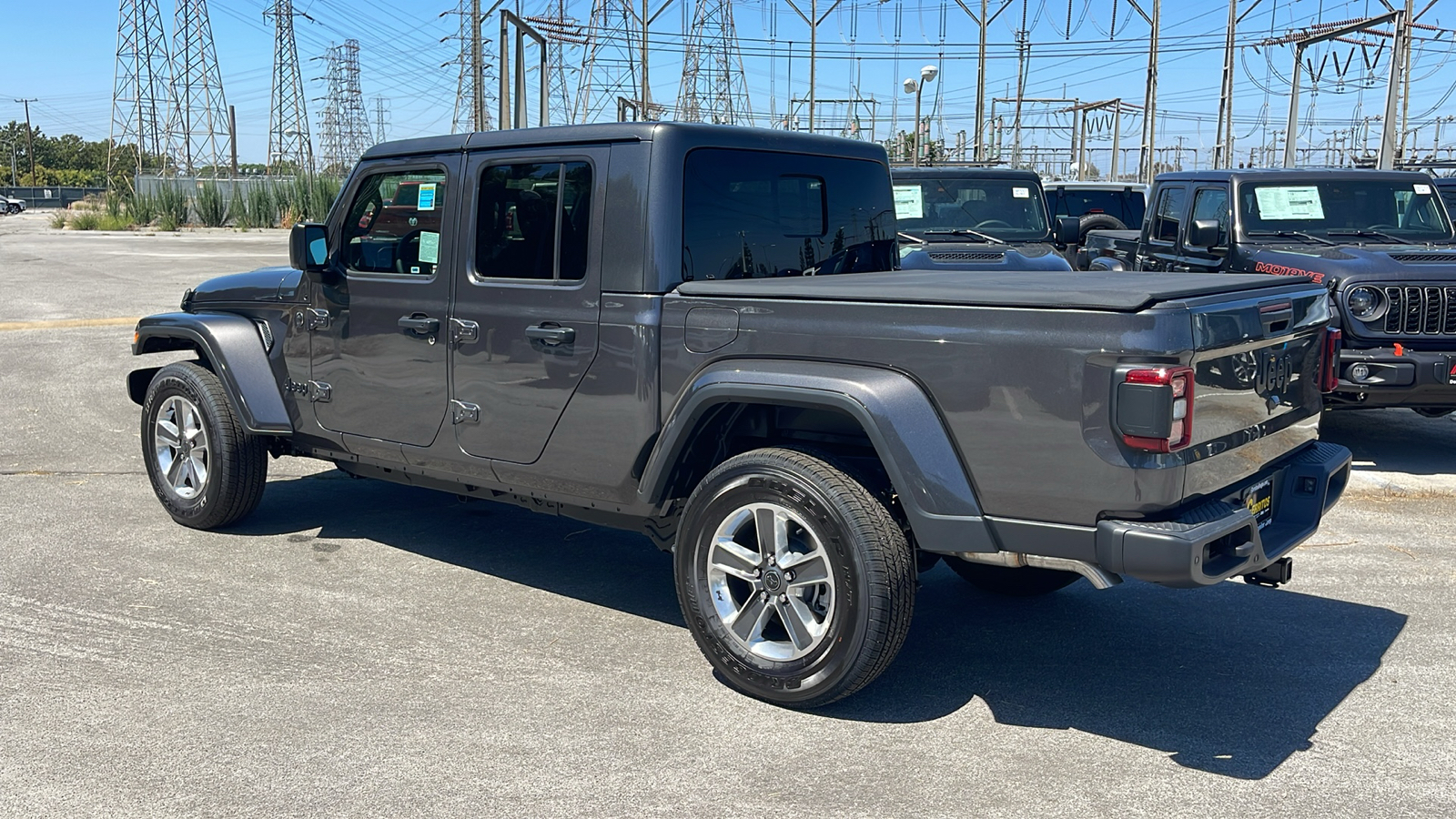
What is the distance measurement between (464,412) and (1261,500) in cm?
297

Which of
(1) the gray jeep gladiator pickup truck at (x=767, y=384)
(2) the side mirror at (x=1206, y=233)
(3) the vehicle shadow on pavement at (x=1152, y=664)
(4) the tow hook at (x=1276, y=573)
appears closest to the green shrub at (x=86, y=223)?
(1) the gray jeep gladiator pickup truck at (x=767, y=384)

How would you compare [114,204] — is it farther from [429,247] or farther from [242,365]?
[429,247]

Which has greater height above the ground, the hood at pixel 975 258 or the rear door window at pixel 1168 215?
the rear door window at pixel 1168 215

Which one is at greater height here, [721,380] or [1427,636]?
[721,380]

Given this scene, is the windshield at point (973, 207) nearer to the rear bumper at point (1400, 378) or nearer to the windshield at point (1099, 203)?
the rear bumper at point (1400, 378)

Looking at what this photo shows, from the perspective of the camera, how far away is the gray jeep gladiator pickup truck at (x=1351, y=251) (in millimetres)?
7965

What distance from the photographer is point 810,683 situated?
416cm

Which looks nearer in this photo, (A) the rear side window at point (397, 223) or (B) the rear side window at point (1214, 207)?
(A) the rear side window at point (397, 223)

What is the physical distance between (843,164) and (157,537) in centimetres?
381

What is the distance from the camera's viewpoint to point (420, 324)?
208 inches

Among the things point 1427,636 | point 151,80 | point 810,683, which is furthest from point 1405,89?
point 151,80

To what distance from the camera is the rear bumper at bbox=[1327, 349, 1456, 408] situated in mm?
7875

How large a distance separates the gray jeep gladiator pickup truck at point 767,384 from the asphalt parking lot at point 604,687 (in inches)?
14.6

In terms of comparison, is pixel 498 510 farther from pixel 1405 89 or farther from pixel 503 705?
pixel 1405 89
